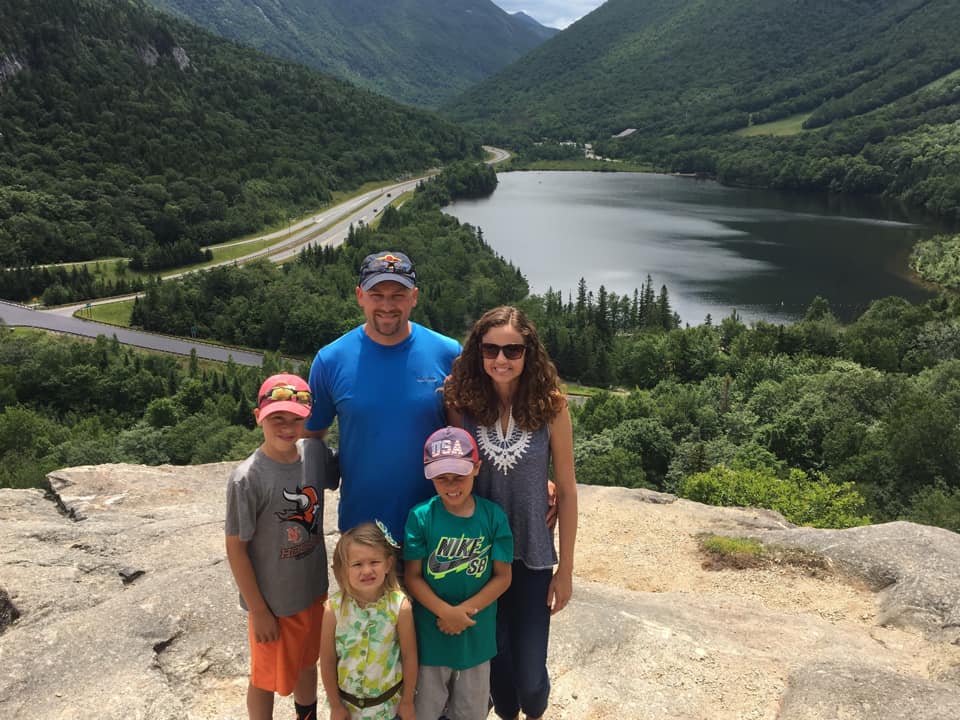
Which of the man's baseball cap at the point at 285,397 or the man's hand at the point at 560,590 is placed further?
the man's hand at the point at 560,590

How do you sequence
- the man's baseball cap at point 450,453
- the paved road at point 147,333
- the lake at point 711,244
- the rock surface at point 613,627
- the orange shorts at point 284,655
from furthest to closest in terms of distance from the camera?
the lake at point 711,244 → the paved road at point 147,333 → the rock surface at point 613,627 → the orange shorts at point 284,655 → the man's baseball cap at point 450,453

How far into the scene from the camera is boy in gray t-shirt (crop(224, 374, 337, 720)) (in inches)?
189

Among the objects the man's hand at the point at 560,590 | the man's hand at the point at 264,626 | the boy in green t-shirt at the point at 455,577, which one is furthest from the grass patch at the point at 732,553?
the man's hand at the point at 264,626

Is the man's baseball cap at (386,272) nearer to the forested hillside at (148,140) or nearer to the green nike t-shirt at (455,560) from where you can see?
the green nike t-shirt at (455,560)

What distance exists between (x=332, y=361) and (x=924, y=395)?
37.0 m

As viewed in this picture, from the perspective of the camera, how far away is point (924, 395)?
1334 inches

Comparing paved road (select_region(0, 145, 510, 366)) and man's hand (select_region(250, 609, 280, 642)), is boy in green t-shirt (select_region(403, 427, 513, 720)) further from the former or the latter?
paved road (select_region(0, 145, 510, 366))

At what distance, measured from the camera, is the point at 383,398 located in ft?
16.0

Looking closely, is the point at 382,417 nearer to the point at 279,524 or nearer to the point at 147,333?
the point at 279,524

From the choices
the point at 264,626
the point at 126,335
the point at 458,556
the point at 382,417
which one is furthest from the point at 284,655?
Answer: the point at 126,335

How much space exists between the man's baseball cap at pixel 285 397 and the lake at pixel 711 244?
7564 centimetres

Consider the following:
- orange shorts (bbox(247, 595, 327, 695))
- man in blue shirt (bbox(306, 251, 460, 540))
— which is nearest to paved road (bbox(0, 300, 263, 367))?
orange shorts (bbox(247, 595, 327, 695))

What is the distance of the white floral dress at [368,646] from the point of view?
4.71 meters

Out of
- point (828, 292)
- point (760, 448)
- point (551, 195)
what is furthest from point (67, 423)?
point (551, 195)
